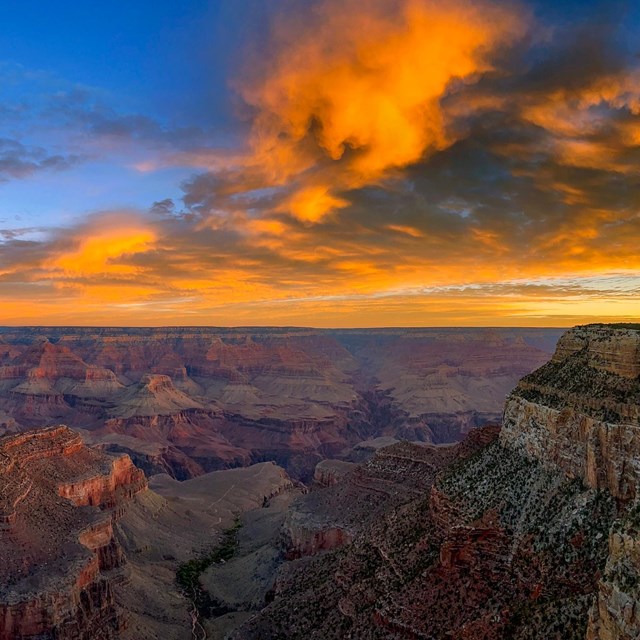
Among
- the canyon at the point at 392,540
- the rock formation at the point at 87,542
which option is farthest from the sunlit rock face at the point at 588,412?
the rock formation at the point at 87,542

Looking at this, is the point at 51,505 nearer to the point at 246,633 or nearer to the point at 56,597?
the point at 56,597

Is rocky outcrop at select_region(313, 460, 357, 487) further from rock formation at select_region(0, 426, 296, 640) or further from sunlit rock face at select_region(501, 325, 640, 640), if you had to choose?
sunlit rock face at select_region(501, 325, 640, 640)

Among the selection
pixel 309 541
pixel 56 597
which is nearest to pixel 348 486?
pixel 309 541

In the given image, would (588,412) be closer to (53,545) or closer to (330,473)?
(53,545)

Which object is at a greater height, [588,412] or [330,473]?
[588,412]

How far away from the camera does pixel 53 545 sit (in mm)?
55531

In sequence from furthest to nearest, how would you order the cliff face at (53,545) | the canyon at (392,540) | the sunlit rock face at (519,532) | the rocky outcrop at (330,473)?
the rocky outcrop at (330,473), the cliff face at (53,545), the canyon at (392,540), the sunlit rock face at (519,532)

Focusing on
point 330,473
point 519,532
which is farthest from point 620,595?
point 330,473

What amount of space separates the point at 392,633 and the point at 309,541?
98.6ft

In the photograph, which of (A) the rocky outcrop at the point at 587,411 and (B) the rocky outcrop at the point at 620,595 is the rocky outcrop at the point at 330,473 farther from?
(B) the rocky outcrop at the point at 620,595

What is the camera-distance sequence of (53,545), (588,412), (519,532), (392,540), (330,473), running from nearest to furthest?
(519,532)
(588,412)
(392,540)
(53,545)
(330,473)

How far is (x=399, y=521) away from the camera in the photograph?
44.9 meters

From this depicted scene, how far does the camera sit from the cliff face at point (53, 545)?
47188 mm

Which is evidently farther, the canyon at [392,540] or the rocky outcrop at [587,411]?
the rocky outcrop at [587,411]
